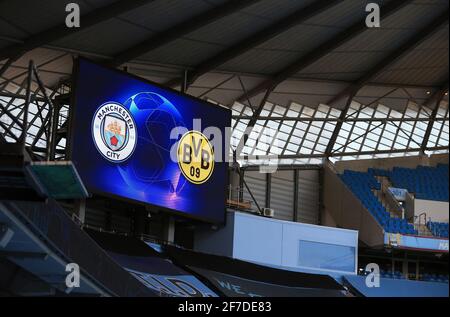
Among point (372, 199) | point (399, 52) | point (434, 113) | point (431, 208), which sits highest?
point (399, 52)

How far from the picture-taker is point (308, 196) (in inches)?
1752

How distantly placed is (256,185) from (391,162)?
880cm

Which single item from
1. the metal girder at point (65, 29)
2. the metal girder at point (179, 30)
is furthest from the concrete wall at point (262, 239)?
the metal girder at point (65, 29)

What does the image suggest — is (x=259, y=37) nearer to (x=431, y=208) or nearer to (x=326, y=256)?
(x=326, y=256)

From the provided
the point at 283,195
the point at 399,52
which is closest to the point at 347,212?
the point at 283,195

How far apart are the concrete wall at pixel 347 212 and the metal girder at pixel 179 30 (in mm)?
14555

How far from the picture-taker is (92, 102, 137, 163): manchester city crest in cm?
2845

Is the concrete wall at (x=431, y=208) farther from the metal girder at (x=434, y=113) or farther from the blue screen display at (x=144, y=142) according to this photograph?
the blue screen display at (x=144, y=142)

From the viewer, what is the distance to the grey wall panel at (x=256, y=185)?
42.1 m

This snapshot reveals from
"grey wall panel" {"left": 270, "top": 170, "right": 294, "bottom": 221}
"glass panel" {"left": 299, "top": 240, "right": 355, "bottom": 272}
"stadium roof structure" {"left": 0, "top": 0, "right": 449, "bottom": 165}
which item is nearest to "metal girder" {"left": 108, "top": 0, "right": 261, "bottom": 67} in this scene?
"stadium roof structure" {"left": 0, "top": 0, "right": 449, "bottom": 165}

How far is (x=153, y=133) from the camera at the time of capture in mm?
30594

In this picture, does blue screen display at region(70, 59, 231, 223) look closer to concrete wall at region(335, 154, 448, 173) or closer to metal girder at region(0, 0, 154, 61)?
metal girder at region(0, 0, 154, 61)

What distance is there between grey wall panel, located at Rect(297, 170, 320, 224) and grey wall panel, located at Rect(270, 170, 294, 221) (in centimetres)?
44
